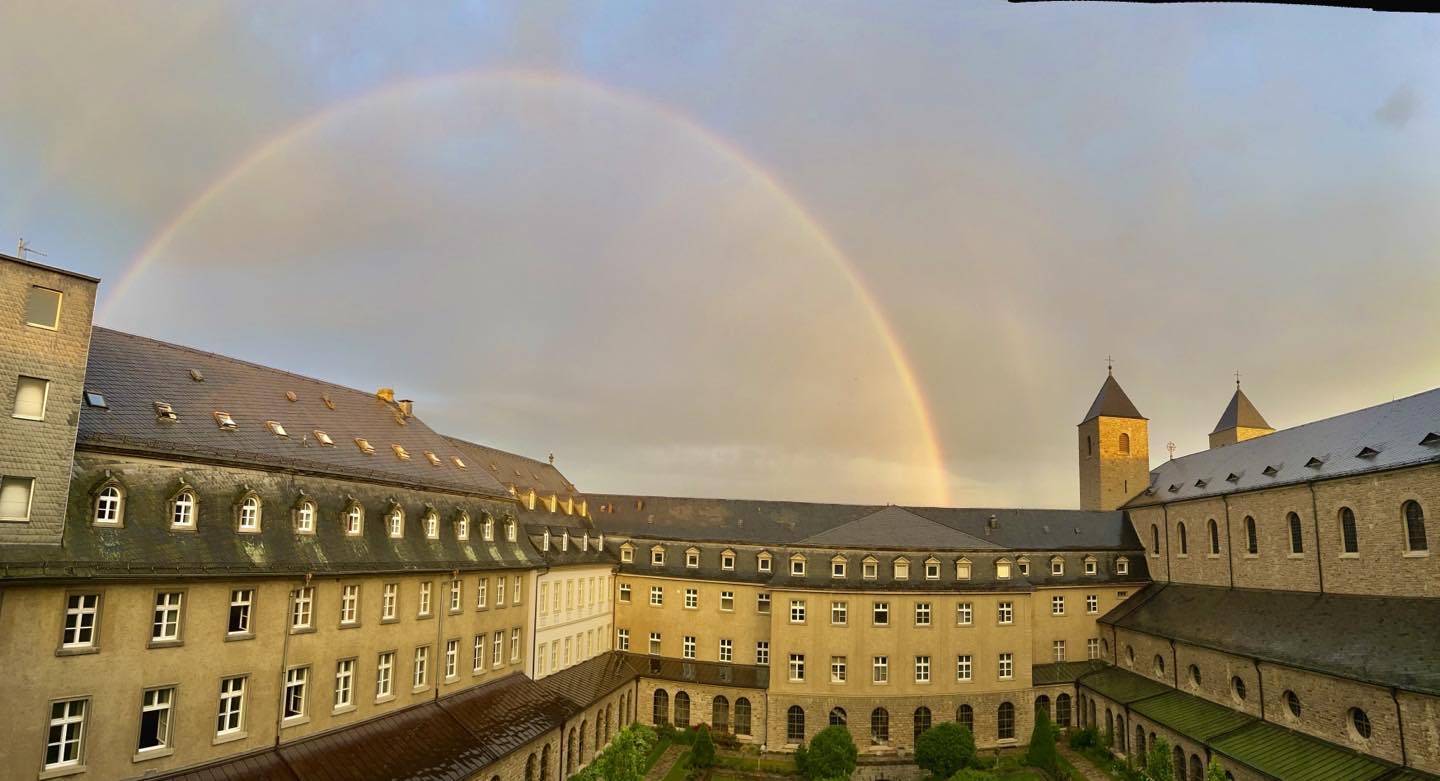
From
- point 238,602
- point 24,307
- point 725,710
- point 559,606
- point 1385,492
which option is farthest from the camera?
point 725,710

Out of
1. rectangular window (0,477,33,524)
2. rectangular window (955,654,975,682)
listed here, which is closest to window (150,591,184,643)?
rectangular window (0,477,33,524)

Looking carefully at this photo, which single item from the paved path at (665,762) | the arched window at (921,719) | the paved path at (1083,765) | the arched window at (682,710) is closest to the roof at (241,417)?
the paved path at (665,762)

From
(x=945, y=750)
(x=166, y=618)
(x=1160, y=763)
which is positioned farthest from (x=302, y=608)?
(x=1160, y=763)

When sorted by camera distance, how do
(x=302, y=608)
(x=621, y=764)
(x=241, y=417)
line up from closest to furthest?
(x=302, y=608) → (x=241, y=417) → (x=621, y=764)

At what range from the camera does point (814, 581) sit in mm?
48656

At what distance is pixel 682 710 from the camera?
Answer: 167 feet

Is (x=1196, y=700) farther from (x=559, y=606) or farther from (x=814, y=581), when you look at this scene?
(x=559, y=606)

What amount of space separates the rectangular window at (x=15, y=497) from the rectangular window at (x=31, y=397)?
1.67 m

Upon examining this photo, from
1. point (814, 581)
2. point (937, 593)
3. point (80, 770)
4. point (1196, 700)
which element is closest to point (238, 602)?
point (80, 770)

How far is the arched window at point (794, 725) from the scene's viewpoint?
46.8 metres

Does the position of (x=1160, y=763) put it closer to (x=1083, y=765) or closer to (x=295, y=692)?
(x=1083, y=765)

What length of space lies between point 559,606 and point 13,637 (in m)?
28.4

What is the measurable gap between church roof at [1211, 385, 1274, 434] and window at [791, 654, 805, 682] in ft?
169

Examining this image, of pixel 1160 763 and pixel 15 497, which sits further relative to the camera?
pixel 1160 763
